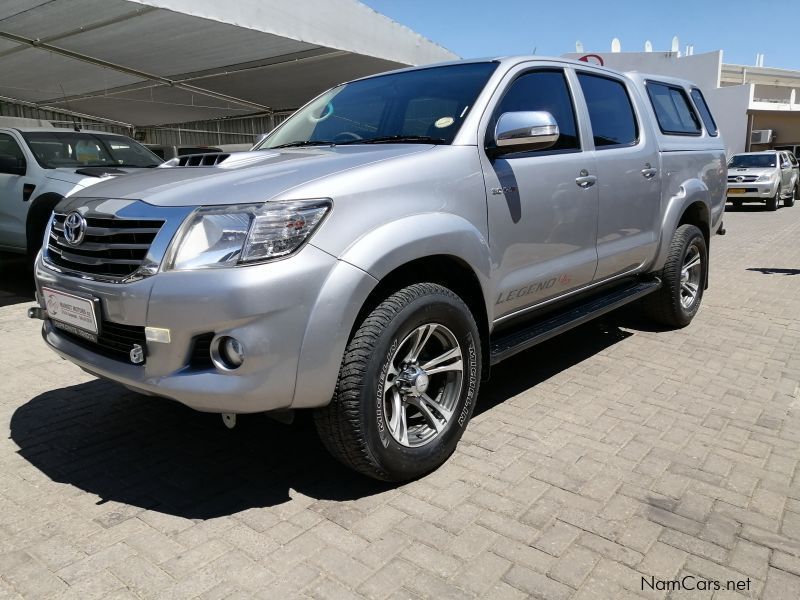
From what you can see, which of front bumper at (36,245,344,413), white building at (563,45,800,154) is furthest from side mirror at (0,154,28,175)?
white building at (563,45,800,154)

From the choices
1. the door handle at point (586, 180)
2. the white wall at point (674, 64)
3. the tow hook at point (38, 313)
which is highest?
the white wall at point (674, 64)

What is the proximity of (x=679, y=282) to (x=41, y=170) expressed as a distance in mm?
6544

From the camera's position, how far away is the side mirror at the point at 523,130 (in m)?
3.00

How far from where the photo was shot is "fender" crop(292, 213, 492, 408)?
2344 millimetres

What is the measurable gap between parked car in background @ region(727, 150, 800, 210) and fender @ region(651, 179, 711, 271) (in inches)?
598

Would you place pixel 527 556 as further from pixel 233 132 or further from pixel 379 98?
pixel 233 132

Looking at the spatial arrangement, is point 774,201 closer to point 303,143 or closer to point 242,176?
point 303,143

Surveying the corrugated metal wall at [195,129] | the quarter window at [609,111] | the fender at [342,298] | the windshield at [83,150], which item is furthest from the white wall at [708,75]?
the fender at [342,298]

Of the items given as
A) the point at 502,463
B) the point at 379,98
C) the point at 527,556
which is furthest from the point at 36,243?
the point at 527,556

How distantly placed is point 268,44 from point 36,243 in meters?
6.00

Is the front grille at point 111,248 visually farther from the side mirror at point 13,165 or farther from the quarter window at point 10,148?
the quarter window at point 10,148

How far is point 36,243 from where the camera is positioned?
21.9 ft

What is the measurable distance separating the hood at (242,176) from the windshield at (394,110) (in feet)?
0.89

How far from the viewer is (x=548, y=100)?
3.71m
